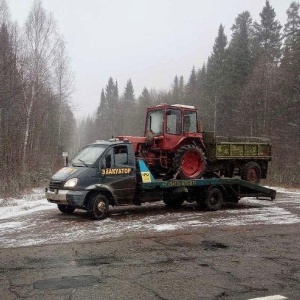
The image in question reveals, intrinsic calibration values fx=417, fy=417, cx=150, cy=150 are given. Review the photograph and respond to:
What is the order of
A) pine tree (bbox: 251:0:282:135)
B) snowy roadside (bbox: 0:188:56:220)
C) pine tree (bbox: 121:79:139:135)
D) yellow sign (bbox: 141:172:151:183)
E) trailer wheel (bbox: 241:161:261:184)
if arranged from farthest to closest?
pine tree (bbox: 121:79:139:135) → pine tree (bbox: 251:0:282:135) → trailer wheel (bbox: 241:161:261:184) → snowy roadside (bbox: 0:188:56:220) → yellow sign (bbox: 141:172:151:183)

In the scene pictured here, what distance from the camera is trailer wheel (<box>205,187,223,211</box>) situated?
13875mm

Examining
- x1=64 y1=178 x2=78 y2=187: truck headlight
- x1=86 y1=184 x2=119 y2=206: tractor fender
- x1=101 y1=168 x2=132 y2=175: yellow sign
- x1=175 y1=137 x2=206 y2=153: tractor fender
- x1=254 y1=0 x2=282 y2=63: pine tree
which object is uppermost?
x1=254 y1=0 x2=282 y2=63: pine tree

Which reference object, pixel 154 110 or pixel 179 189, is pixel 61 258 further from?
pixel 154 110

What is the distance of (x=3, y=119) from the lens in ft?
72.0

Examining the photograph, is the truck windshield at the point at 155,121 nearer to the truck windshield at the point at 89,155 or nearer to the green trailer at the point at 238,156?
the green trailer at the point at 238,156

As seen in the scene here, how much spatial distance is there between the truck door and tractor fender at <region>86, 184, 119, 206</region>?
10 cm

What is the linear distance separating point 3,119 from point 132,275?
17.7m

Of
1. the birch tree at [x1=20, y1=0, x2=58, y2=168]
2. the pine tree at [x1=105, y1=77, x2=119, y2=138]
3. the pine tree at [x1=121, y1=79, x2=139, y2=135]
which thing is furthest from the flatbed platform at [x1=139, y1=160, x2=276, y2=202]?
the pine tree at [x1=105, y1=77, x2=119, y2=138]

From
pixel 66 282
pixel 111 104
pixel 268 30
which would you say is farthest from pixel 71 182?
pixel 111 104

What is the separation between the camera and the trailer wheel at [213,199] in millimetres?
13875

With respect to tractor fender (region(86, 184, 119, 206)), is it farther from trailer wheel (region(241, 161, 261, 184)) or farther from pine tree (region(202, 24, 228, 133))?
pine tree (region(202, 24, 228, 133))

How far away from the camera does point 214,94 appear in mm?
50562

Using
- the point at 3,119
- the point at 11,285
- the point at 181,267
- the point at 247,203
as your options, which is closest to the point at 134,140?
the point at 247,203

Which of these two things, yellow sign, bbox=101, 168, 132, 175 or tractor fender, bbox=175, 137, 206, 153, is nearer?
yellow sign, bbox=101, 168, 132, 175
